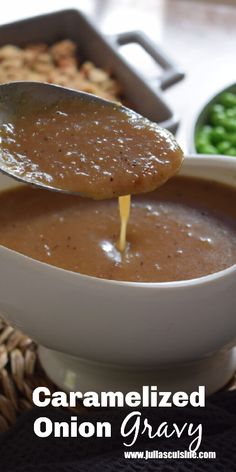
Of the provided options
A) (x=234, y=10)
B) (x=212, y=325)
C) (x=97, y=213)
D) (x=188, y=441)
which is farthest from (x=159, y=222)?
(x=234, y=10)

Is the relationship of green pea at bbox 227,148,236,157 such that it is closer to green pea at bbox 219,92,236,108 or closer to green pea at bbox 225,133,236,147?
green pea at bbox 225,133,236,147

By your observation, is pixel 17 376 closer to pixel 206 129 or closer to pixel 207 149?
Answer: pixel 207 149

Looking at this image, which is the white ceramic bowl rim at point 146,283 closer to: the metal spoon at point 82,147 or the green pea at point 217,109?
the metal spoon at point 82,147

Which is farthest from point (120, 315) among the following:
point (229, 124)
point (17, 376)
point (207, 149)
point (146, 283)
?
point (229, 124)

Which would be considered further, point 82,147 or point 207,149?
point 207,149

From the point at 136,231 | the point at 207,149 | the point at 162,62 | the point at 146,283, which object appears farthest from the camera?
the point at 162,62

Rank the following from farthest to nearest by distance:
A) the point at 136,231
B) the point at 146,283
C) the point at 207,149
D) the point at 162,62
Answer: the point at 162,62, the point at 207,149, the point at 136,231, the point at 146,283

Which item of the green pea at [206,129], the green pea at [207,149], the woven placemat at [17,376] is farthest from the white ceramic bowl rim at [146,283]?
the green pea at [206,129]

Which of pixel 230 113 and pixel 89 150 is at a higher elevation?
pixel 89 150
